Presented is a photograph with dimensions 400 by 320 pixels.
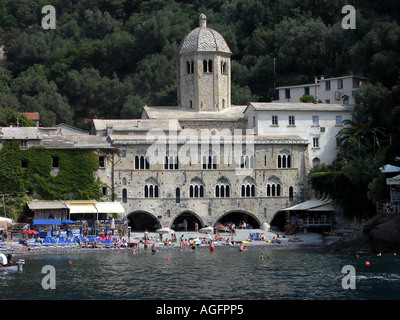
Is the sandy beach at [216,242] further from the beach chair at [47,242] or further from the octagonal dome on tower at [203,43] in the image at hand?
the octagonal dome on tower at [203,43]

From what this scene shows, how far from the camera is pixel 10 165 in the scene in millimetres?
68000

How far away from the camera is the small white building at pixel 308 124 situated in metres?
74.6

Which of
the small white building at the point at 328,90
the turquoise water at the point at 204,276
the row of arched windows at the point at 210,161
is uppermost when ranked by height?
the small white building at the point at 328,90

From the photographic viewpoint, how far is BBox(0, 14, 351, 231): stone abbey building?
6981cm

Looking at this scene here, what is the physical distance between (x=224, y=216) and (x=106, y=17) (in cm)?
5384

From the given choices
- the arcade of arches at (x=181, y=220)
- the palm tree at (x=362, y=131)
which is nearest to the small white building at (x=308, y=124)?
the palm tree at (x=362, y=131)

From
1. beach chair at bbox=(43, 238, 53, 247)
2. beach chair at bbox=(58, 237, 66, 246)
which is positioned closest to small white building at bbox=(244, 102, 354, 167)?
beach chair at bbox=(58, 237, 66, 246)

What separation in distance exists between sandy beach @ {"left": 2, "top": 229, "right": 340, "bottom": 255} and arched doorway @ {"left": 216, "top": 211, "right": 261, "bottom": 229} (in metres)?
3.01

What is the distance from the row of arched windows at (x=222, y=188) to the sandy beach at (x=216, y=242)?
338 cm

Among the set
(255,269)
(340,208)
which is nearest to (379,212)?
(340,208)

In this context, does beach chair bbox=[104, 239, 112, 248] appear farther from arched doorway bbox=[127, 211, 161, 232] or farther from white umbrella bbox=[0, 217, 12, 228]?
arched doorway bbox=[127, 211, 161, 232]

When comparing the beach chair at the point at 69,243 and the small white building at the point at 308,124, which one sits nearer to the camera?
the beach chair at the point at 69,243

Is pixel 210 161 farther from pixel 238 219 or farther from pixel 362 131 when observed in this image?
pixel 362 131
